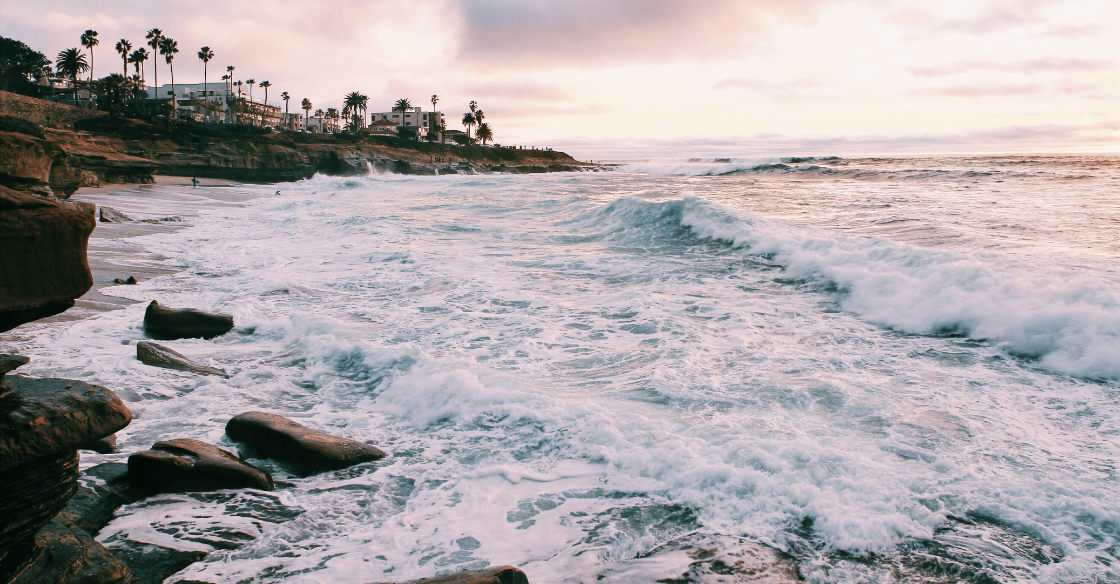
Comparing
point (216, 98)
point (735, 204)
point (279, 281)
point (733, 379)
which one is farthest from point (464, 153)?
point (733, 379)

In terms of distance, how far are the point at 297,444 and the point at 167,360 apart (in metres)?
2.70

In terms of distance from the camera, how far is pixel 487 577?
258 centimetres

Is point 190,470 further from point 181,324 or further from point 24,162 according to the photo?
point 181,324

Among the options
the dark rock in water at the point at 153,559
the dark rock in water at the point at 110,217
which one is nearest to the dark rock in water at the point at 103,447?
the dark rock in water at the point at 153,559

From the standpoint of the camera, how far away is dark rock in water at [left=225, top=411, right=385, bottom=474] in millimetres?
4148

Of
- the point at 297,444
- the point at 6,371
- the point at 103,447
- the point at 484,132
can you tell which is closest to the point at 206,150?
the point at 103,447

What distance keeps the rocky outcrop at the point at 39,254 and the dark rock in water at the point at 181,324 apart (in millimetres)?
4834

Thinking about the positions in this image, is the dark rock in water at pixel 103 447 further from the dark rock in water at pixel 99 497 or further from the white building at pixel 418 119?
the white building at pixel 418 119

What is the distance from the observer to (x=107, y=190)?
90.3 feet

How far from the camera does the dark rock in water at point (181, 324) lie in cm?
678

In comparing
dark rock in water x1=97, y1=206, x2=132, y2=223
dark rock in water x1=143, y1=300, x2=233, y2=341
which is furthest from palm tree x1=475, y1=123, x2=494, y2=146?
dark rock in water x1=143, y1=300, x2=233, y2=341

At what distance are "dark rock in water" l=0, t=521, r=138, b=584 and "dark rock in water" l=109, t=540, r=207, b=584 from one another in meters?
0.15

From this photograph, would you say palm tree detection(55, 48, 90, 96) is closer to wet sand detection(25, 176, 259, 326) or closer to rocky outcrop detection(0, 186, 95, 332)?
wet sand detection(25, 176, 259, 326)

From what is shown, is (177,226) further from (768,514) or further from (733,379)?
(768,514)
